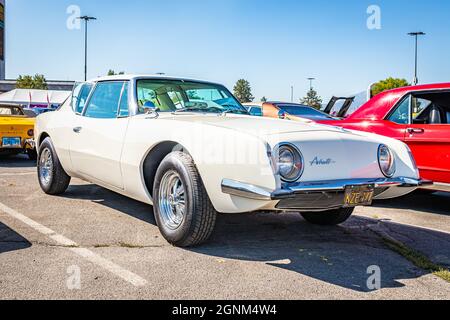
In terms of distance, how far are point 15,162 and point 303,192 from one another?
848cm

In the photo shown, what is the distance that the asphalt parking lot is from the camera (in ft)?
9.80

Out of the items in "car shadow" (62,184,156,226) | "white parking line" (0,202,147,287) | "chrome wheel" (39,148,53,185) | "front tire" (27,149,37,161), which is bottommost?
"white parking line" (0,202,147,287)

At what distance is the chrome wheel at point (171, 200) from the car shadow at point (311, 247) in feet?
0.98

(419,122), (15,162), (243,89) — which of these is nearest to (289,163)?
(419,122)

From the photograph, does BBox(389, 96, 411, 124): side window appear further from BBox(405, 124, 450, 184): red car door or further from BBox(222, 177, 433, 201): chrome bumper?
BBox(222, 177, 433, 201): chrome bumper

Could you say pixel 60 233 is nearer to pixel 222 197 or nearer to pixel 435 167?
pixel 222 197

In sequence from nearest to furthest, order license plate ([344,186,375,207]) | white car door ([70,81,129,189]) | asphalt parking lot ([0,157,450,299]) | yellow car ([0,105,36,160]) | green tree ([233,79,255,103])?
1. asphalt parking lot ([0,157,450,299])
2. license plate ([344,186,375,207])
3. white car door ([70,81,129,189])
4. yellow car ([0,105,36,160])
5. green tree ([233,79,255,103])

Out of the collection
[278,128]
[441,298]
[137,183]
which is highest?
[278,128]

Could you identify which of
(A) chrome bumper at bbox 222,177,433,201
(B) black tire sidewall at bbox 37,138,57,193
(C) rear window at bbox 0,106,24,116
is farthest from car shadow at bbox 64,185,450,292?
(C) rear window at bbox 0,106,24,116

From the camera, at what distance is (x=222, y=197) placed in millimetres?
3451

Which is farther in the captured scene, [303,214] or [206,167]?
[303,214]

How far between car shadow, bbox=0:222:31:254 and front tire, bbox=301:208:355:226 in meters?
2.62
